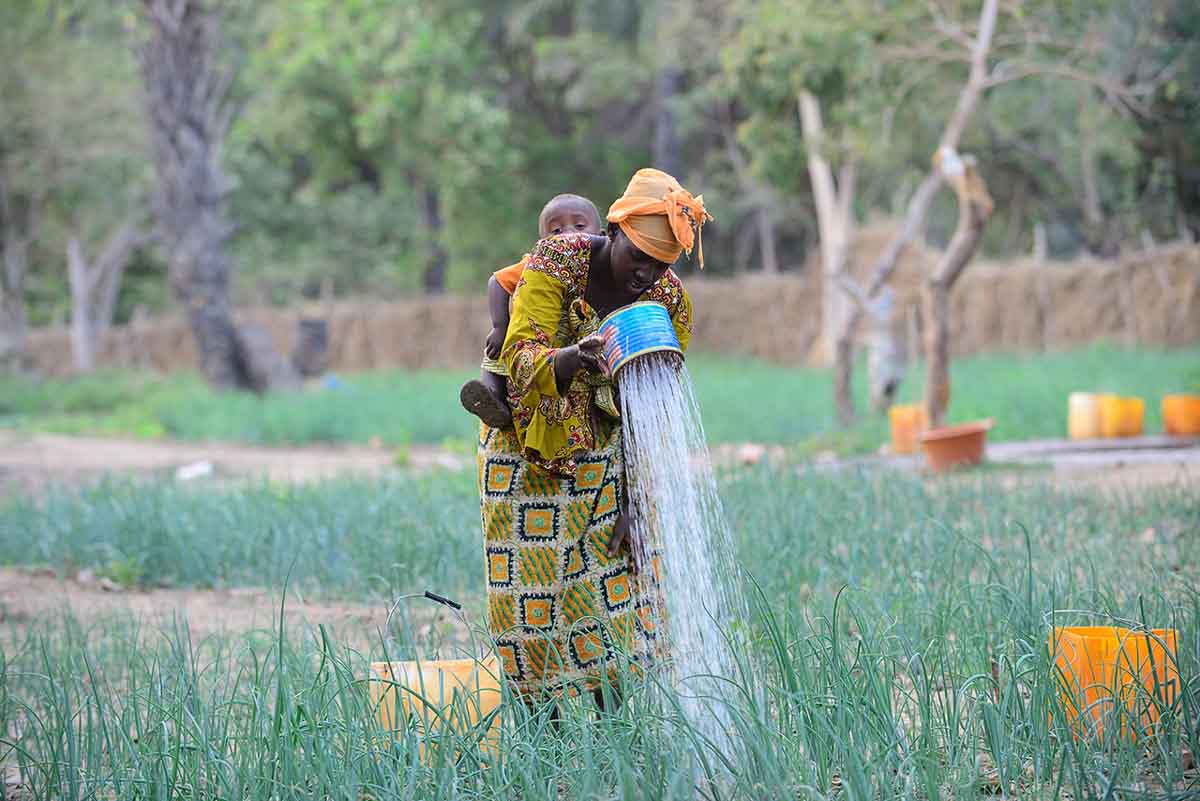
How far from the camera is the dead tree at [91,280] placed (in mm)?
26344

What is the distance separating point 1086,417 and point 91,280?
22407 millimetres

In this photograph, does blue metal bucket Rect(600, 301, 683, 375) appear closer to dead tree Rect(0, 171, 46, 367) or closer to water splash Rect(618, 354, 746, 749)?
water splash Rect(618, 354, 746, 749)

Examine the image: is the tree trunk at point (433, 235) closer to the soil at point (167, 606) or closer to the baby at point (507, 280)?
the soil at point (167, 606)

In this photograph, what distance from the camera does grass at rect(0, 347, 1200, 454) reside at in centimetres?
1098

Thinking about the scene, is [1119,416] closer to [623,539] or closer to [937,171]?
[937,171]

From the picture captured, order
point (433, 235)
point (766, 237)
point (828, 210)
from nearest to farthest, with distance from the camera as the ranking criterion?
1. point (828, 210)
2. point (766, 237)
3. point (433, 235)

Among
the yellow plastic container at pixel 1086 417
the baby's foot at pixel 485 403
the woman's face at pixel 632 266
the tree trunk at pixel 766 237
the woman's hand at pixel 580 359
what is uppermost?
A: the tree trunk at pixel 766 237

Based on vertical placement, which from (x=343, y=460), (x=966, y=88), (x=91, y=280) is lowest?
(x=343, y=460)

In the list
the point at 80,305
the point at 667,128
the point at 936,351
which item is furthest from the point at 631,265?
the point at 80,305

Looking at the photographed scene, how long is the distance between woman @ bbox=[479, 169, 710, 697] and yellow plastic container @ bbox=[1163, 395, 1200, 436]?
7.08 metres

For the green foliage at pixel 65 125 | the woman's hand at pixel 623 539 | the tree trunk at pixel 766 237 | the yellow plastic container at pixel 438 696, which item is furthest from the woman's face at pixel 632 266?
the green foliage at pixel 65 125

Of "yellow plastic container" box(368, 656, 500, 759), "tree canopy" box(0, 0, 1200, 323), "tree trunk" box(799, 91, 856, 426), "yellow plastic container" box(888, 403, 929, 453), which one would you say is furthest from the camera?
"tree canopy" box(0, 0, 1200, 323)

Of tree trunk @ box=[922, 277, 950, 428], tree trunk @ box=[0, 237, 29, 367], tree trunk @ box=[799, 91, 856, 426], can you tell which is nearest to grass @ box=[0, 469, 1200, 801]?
tree trunk @ box=[922, 277, 950, 428]

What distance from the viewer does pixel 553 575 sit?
3.17m
